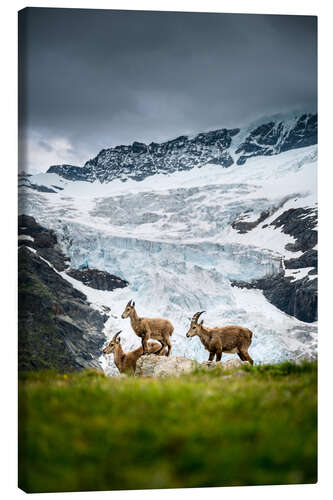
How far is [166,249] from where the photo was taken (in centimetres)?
1770

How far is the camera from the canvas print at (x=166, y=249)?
7.36m

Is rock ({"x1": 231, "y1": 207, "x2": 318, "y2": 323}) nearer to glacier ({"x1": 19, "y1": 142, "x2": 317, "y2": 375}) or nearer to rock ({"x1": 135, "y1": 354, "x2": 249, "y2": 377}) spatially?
glacier ({"x1": 19, "y1": 142, "x2": 317, "y2": 375})

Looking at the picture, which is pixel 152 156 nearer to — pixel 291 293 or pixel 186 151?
pixel 186 151

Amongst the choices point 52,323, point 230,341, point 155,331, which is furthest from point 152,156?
point 230,341

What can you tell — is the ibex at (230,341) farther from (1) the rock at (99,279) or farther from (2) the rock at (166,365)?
(1) the rock at (99,279)

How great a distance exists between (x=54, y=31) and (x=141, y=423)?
21.5 ft

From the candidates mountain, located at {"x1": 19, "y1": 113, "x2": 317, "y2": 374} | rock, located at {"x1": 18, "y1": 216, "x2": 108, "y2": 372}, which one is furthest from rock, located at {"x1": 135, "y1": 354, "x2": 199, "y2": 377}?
mountain, located at {"x1": 19, "y1": 113, "x2": 317, "y2": 374}

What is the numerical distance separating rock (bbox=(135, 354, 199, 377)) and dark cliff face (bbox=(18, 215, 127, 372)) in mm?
1449

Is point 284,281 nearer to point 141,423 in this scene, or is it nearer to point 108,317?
point 108,317

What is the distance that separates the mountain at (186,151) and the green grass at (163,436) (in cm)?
812

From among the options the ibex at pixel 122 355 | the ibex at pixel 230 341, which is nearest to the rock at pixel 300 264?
the ibex at pixel 230 341

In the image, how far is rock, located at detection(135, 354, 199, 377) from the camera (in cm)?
1191
